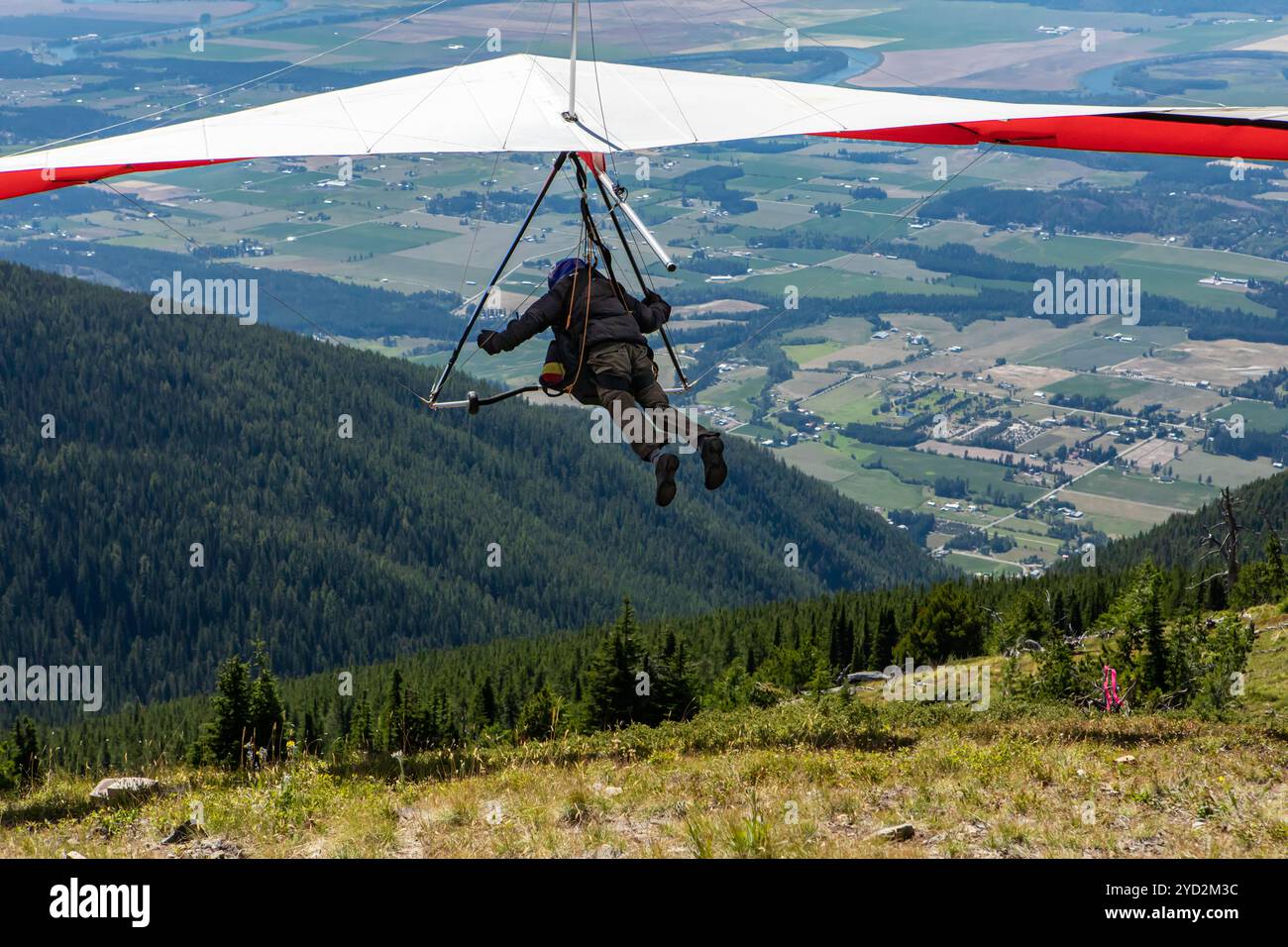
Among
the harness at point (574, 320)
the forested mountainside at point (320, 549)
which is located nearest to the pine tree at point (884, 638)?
the harness at point (574, 320)

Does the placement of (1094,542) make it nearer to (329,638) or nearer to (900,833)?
(329,638)

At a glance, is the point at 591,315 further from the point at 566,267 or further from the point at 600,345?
the point at 566,267

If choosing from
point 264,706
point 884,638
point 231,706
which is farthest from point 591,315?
point 884,638

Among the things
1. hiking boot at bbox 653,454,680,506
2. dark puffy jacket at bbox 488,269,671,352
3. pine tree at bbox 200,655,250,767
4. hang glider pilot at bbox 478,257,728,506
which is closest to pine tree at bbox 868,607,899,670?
pine tree at bbox 200,655,250,767

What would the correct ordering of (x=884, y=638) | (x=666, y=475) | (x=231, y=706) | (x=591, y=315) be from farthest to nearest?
1. (x=884, y=638)
2. (x=231, y=706)
3. (x=591, y=315)
4. (x=666, y=475)
